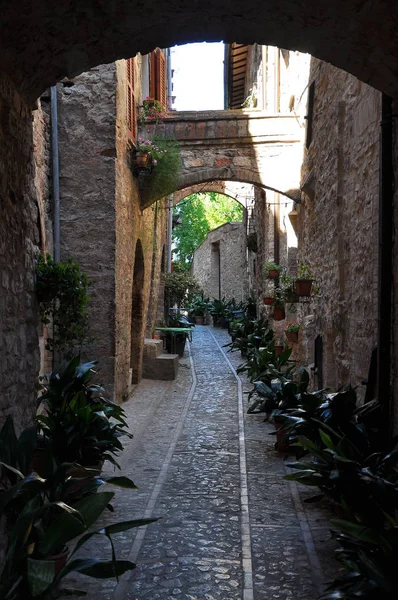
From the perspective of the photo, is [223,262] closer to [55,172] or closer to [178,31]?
[55,172]

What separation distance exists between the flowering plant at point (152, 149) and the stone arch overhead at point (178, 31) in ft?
18.3

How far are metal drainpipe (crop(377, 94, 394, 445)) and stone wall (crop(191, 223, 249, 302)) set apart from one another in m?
20.3

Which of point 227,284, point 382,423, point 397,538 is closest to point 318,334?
point 382,423

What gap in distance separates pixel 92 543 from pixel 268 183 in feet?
24.3

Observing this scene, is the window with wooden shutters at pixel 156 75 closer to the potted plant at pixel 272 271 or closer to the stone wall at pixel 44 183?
the potted plant at pixel 272 271

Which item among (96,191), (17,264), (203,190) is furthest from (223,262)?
(17,264)

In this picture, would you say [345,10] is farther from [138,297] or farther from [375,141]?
[138,297]

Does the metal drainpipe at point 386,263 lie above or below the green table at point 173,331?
above

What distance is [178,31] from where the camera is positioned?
3.58 meters

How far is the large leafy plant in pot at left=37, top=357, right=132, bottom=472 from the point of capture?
4359mm

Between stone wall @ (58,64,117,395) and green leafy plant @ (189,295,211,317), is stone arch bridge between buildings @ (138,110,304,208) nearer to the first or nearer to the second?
stone wall @ (58,64,117,395)

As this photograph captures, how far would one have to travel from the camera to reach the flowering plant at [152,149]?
30.3 ft

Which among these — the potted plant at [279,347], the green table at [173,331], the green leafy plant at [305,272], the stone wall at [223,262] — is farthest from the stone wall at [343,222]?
the stone wall at [223,262]

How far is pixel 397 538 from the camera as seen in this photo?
8.34ft
